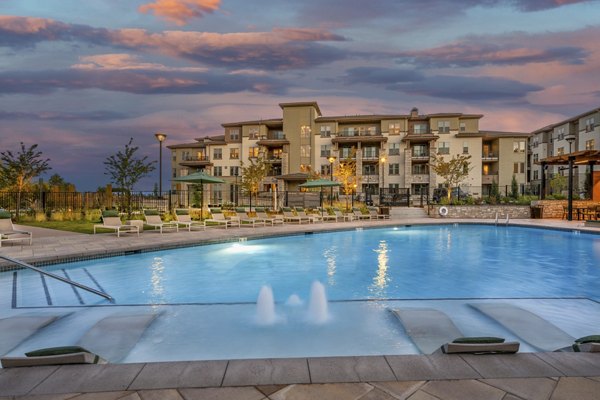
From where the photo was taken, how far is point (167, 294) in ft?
24.1

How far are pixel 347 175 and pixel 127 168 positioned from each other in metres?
22.2

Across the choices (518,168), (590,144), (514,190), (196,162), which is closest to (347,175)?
(514,190)

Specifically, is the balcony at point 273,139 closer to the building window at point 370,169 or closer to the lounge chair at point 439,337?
the building window at point 370,169

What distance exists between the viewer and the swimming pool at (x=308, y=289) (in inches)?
184

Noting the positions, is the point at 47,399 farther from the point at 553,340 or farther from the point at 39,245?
the point at 39,245

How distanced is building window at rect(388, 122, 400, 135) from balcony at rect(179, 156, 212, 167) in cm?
2571

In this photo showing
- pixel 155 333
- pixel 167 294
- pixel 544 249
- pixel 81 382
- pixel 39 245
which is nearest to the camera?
pixel 81 382

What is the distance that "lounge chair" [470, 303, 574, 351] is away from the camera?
4.18 m

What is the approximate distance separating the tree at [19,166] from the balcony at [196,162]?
30.9 meters

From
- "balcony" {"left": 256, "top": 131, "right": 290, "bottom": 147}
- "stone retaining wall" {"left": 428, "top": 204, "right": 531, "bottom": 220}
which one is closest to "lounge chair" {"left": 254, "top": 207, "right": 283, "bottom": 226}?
"stone retaining wall" {"left": 428, "top": 204, "right": 531, "bottom": 220}

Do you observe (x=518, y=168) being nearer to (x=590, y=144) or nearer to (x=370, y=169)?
(x=590, y=144)

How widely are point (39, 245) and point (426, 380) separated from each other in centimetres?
1204

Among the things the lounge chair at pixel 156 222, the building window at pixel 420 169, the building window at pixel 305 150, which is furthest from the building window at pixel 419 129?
the lounge chair at pixel 156 222

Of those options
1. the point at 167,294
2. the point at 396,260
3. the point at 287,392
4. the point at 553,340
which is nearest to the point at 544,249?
the point at 396,260
